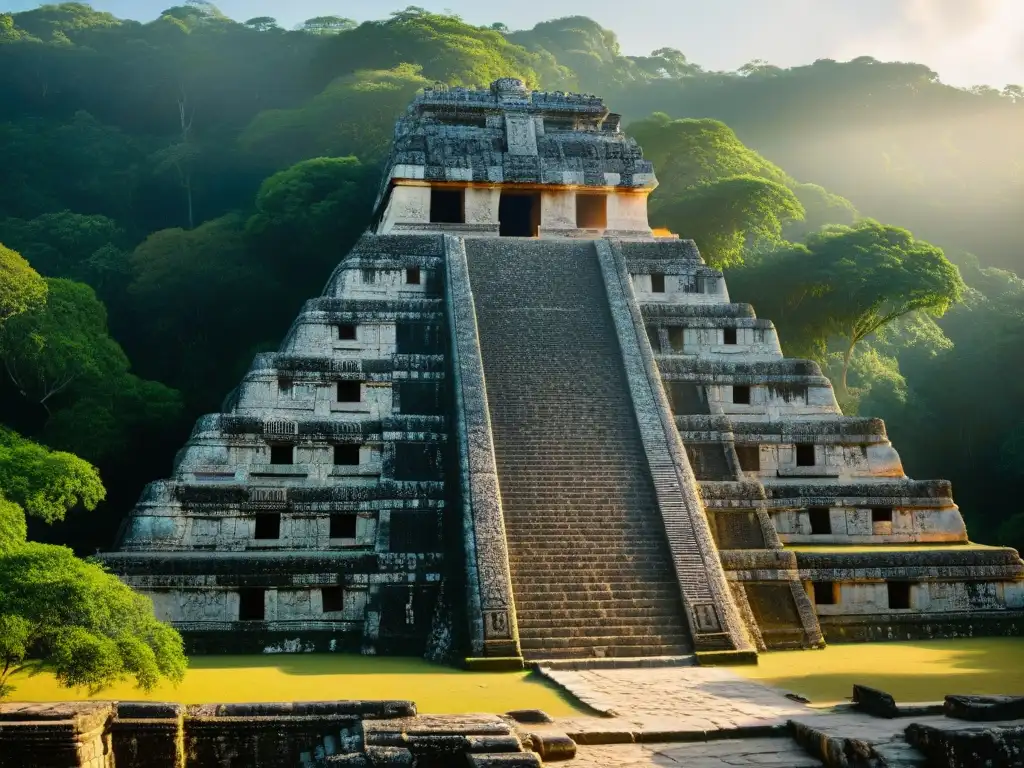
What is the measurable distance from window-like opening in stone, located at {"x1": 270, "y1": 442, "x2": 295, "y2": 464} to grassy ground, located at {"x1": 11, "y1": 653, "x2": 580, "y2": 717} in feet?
13.0

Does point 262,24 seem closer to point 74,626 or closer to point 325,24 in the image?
point 325,24

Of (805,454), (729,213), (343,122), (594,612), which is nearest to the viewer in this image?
(594,612)

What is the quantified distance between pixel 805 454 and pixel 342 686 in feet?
31.8

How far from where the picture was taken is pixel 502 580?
1461cm

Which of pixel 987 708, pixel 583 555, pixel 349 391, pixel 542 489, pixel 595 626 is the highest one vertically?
pixel 349 391

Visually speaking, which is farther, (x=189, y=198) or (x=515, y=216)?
(x=189, y=198)

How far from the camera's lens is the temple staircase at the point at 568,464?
567 inches

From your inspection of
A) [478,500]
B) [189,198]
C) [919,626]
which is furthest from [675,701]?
[189,198]

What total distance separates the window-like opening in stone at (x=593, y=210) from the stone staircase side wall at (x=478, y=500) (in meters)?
5.18

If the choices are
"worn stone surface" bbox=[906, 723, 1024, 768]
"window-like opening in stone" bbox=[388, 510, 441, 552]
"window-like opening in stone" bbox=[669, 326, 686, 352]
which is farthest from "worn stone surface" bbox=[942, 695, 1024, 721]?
"window-like opening in stone" bbox=[669, 326, 686, 352]

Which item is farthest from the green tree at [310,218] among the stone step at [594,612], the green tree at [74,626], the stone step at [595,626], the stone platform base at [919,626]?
the green tree at [74,626]

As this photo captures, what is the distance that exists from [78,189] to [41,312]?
1925 centimetres

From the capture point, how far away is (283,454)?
58.5 feet

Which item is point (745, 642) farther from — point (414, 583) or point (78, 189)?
point (78, 189)
